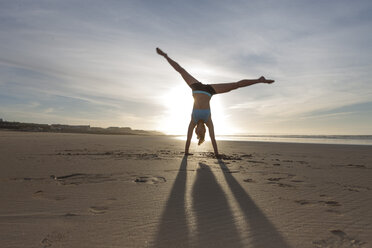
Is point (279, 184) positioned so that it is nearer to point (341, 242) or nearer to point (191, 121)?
point (341, 242)

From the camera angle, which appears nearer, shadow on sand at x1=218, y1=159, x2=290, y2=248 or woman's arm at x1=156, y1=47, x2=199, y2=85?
shadow on sand at x1=218, y1=159, x2=290, y2=248

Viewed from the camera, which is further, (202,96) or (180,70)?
(180,70)

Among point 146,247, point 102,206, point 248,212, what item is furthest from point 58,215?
point 248,212

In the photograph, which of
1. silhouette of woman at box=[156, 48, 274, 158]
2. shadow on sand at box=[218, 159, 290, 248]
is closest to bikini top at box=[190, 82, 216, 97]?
silhouette of woman at box=[156, 48, 274, 158]

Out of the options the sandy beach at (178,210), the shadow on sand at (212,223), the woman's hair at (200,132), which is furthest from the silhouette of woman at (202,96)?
the shadow on sand at (212,223)

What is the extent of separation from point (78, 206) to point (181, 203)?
41.4 inches

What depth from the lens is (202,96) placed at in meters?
7.42

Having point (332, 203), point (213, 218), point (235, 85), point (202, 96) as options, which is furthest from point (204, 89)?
point (213, 218)

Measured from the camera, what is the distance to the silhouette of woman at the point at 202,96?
709 cm

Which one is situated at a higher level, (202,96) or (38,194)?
(202,96)

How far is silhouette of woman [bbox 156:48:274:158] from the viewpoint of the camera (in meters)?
7.09

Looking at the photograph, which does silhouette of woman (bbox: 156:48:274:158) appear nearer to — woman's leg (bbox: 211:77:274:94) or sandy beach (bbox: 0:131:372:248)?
woman's leg (bbox: 211:77:274:94)

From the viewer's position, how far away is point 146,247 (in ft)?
5.44

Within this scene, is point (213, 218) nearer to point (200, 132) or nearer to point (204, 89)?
point (200, 132)
